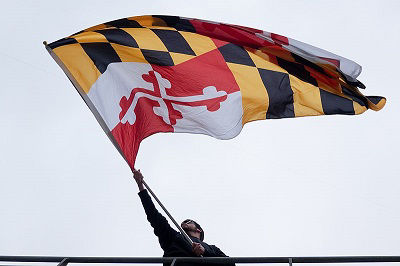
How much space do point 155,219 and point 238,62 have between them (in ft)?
8.86

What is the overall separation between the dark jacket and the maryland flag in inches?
27.1

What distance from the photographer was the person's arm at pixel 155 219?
11.0 m

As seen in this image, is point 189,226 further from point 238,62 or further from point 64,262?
point 238,62

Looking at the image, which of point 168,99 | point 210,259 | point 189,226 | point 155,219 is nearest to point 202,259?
point 210,259

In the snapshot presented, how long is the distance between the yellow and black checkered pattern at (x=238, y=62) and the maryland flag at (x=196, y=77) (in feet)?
0.04

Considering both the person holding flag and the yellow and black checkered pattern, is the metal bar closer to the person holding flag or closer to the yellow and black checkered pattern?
the person holding flag

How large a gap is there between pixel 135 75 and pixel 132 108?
1.57 ft

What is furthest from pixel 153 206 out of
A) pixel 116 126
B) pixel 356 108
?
pixel 356 108

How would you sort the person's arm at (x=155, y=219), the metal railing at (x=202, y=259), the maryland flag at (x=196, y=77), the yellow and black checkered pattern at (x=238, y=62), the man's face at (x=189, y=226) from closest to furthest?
the metal railing at (x=202, y=259) → the person's arm at (x=155, y=219) → the man's face at (x=189, y=226) → the maryland flag at (x=196, y=77) → the yellow and black checkered pattern at (x=238, y=62)

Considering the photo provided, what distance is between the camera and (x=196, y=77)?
12547 millimetres

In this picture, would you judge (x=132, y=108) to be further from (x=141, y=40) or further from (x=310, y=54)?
(x=310, y=54)

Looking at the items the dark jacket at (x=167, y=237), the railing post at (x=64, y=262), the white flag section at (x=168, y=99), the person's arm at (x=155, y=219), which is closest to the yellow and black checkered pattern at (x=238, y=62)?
the white flag section at (x=168, y=99)

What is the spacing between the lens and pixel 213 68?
1278cm

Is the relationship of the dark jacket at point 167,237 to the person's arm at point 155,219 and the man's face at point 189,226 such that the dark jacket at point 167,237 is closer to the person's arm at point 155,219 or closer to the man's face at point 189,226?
the person's arm at point 155,219
